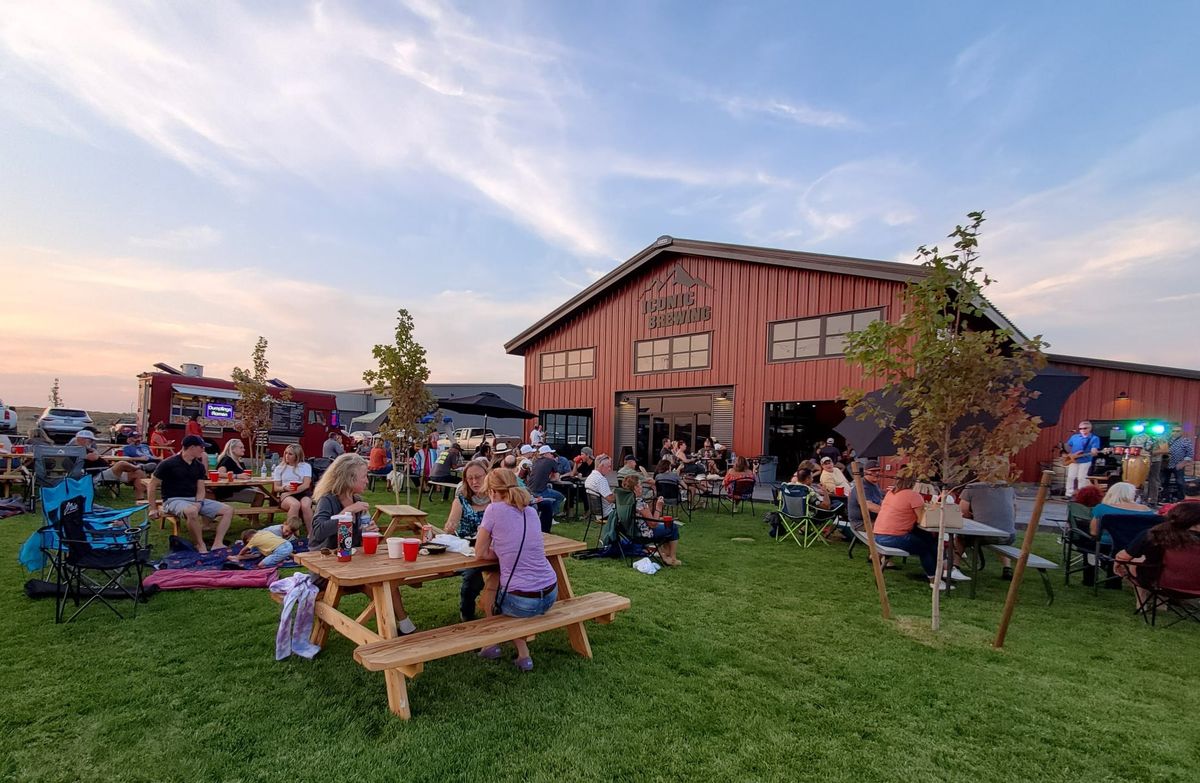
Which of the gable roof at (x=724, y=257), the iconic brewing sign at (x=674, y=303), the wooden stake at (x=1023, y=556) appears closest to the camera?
the wooden stake at (x=1023, y=556)

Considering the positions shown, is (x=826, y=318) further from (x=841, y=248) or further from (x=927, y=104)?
(x=927, y=104)

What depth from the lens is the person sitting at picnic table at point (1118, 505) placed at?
5.60 metres

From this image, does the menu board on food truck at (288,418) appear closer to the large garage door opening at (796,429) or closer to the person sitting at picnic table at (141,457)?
the person sitting at picnic table at (141,457)

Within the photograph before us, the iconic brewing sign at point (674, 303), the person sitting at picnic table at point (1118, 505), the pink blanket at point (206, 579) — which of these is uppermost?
the iconic brewing sign at point (674, 303)

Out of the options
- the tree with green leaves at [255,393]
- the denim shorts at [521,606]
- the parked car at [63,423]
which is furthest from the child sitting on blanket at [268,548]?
the parked car at [63,423]

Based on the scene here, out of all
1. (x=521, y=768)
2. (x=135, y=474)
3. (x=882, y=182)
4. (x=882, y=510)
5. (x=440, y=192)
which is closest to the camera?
(x=521, y=768)

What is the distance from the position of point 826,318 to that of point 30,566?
14.9 metres

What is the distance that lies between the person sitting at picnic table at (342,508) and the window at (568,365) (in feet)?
50.2

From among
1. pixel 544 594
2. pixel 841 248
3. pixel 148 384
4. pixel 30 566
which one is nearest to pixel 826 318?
pixel 841 248

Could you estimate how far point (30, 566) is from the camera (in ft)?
15.6

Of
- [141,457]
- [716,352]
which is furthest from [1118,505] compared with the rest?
[141,457]

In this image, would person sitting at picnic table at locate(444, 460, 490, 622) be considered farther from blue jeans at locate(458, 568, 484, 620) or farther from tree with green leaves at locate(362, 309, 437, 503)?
tree with green leaves at locate(362, 309, 437, 503)

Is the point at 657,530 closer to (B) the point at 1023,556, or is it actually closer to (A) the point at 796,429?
(B) the point at 1023,556

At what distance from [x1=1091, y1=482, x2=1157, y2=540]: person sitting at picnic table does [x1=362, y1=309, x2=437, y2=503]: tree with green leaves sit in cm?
973
